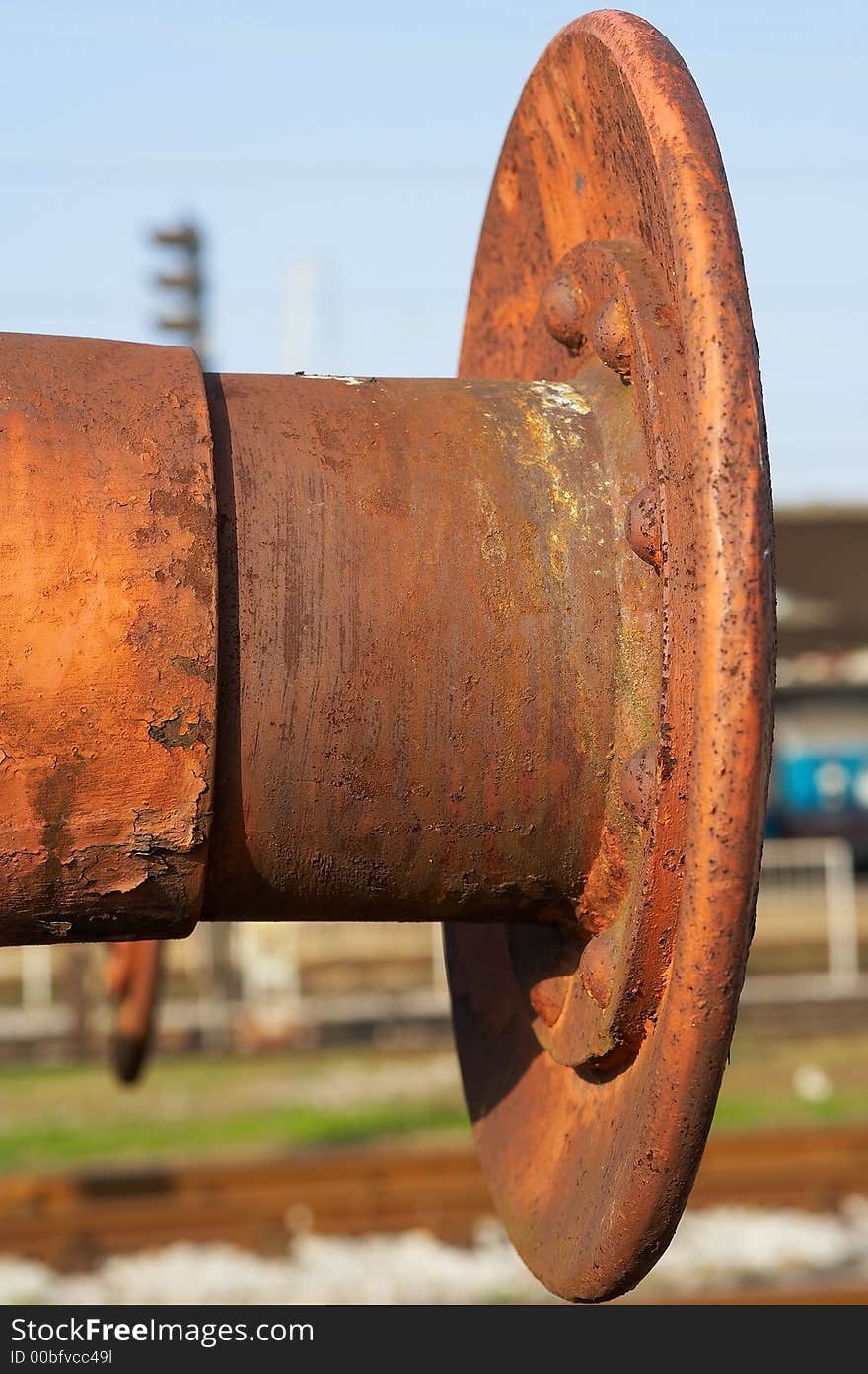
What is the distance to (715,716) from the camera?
1.14 m

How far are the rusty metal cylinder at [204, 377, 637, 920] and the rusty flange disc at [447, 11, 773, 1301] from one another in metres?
0.07

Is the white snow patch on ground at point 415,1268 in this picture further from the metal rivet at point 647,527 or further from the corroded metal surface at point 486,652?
the metal rivet at point 647,527

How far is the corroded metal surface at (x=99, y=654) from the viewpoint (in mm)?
1246

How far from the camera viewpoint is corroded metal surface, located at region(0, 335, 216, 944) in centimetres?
125

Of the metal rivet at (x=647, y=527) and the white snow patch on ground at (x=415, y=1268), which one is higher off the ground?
the metal rivet at (x=647, y=527)

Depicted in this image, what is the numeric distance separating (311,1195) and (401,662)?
550 cm

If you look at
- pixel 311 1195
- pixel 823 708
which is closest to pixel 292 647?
pixel 311 1195

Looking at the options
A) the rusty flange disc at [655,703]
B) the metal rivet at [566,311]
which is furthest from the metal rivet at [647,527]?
the metal rivet at [566,311]

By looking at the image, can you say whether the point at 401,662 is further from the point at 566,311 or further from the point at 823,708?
the point at 823,708

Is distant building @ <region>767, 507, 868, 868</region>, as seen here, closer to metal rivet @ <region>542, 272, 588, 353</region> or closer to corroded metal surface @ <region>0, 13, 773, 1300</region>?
metal rivet @ <region>542, 272, 588, 353</region>

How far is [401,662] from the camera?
136 cm

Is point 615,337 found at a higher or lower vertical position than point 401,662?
higher

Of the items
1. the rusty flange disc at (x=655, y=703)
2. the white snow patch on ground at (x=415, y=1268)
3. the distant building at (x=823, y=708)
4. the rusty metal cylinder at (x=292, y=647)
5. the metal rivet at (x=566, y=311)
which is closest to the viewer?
the rusty flange disc at (x=655, y=703)
